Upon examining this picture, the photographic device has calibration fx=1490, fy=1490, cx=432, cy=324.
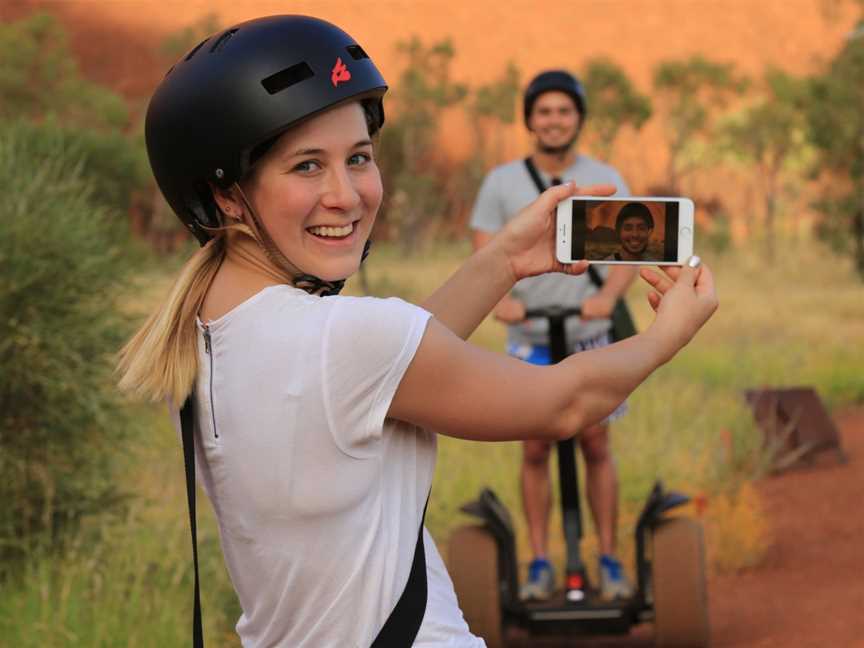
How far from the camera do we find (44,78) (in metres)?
21.2

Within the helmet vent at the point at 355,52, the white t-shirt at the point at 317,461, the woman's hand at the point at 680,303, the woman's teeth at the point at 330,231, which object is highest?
the helmet vent at the point at 355,52

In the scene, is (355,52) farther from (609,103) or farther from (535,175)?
(609,103)

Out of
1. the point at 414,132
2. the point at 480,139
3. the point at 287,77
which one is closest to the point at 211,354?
the point at 287,77

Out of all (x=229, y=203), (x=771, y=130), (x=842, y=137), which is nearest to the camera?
(x=229, y=203)

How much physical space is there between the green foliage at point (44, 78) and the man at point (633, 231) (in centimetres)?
1781

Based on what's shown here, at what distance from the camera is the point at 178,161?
245 centimetres

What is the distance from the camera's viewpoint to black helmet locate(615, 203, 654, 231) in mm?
2839

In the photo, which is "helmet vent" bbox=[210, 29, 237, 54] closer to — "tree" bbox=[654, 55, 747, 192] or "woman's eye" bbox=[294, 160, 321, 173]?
"woman's eye" bbox=[294, 160, 321, 173]

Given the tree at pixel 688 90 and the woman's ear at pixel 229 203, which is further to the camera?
the tree at pixel 688 90

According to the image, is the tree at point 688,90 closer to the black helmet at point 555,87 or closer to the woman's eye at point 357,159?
the black helmet at point 555,87

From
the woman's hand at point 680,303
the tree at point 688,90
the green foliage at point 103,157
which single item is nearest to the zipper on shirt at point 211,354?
the woman's hand at point 680,303

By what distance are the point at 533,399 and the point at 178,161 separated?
2.40 feet

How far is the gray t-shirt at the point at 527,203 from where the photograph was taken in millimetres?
5898

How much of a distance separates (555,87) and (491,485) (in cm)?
250
